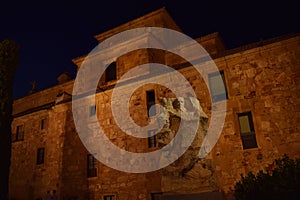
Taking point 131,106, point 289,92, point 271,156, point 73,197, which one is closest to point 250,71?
point 289,92

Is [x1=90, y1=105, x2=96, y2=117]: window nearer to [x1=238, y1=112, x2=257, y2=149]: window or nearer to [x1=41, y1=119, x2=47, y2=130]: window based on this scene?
[x1=41, y1=119, x2=47, y2=130]: window

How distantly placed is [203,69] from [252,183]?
18.2 ft

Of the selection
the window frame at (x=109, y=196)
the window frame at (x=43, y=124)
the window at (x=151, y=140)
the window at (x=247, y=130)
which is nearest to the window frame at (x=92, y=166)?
the window frame at (x=109, y=196)

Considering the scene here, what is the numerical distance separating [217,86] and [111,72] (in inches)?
278

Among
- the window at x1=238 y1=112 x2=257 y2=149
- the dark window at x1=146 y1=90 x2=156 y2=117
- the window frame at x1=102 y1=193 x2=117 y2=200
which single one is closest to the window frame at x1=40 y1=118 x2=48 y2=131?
the window frame at x1=102 y1=193 x2=117 y2=200

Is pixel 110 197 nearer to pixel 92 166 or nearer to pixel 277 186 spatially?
pixel 92 166

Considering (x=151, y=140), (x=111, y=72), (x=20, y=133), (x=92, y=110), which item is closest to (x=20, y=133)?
(x=20, y=133)

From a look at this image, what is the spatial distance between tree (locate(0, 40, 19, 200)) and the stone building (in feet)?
10.3

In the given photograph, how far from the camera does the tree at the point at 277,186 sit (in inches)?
234

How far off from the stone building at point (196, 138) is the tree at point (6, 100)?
3142mm

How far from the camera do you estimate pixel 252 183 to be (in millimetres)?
6637

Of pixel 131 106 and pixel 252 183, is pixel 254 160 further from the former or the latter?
pixel 131 106

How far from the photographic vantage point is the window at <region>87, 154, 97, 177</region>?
12.1m

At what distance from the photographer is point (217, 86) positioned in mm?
10609
